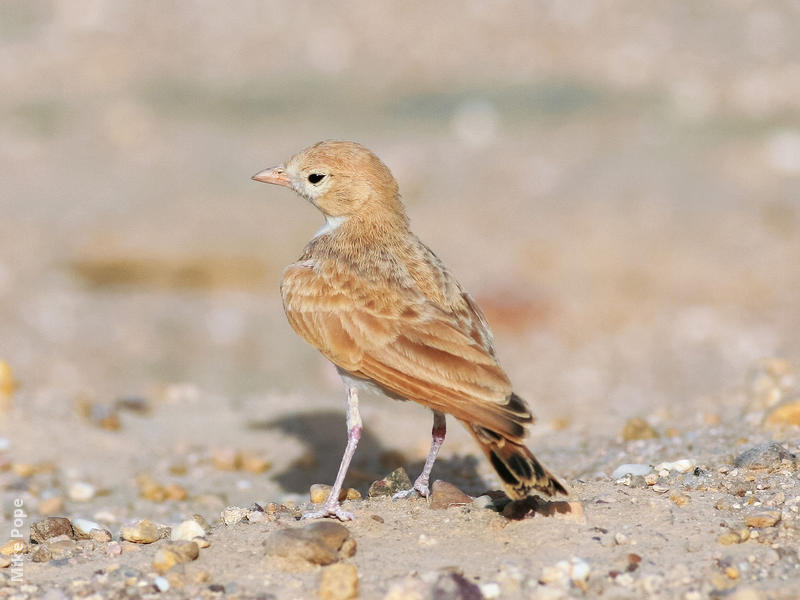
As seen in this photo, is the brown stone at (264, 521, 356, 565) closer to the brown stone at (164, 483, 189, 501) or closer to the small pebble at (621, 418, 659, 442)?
the brown stone at (164, 483, 189, 501)

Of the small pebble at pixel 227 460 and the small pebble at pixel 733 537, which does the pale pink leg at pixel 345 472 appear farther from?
the small pebble at pixel 227 460

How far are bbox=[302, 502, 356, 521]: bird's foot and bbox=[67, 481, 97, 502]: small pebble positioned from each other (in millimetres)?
2264

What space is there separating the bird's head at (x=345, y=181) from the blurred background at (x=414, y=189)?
91.1 inches

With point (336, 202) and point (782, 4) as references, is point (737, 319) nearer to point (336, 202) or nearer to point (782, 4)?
point (336, 202)

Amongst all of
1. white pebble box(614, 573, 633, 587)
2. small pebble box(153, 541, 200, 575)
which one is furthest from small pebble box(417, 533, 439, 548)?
small pebble box(153, 541, 200, 575)

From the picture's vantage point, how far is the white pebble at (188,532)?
468cm

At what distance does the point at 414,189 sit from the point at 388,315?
8.00 m

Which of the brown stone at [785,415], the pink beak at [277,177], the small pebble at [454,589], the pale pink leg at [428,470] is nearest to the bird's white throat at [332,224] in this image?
the pink beak at [277,177]

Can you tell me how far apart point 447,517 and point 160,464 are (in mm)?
3066

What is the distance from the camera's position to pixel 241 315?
10.7 m

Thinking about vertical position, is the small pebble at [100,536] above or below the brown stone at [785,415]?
below

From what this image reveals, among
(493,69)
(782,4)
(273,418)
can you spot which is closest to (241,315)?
(273,418)

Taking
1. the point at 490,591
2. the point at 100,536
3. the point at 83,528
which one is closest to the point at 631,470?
the point at 490,591

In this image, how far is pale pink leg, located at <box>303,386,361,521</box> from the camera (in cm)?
486
